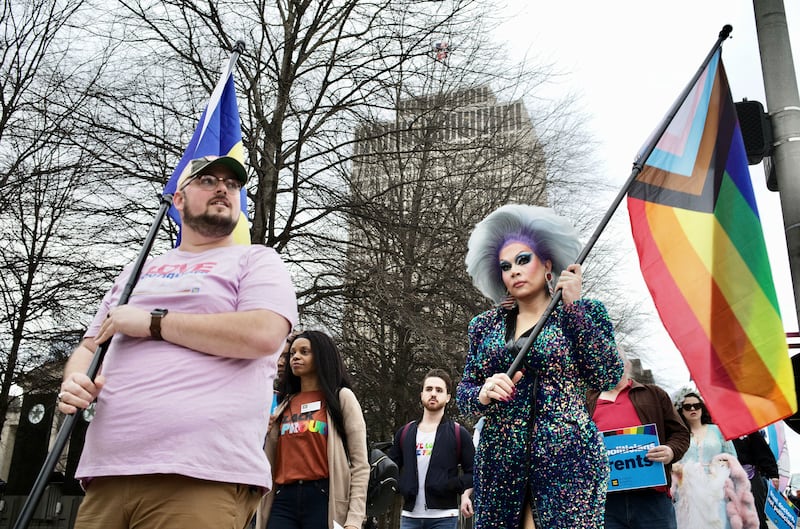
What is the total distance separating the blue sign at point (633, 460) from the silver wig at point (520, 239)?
1.84 metres

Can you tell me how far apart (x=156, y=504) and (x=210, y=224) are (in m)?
1.10

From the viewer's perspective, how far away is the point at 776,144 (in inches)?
228

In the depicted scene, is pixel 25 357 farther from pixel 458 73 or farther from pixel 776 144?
pixel 776 144

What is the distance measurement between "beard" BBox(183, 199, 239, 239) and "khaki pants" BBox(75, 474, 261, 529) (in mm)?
992

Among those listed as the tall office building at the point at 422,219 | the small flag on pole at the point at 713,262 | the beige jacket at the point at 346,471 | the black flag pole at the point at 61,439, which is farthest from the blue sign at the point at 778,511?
the black flag pole at the point at 61,439

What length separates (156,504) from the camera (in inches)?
95.2

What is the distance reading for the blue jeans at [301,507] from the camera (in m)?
4.77

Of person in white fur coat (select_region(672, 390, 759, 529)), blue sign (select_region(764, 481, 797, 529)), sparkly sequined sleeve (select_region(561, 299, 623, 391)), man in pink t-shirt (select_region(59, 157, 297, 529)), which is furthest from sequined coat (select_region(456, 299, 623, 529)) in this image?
blue sign (select_region(764, 481, 797, 529))

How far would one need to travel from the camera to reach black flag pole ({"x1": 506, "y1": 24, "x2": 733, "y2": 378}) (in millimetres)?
3283

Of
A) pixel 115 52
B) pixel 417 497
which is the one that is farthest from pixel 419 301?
pixel 115 52

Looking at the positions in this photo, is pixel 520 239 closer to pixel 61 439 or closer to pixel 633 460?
pixel 633 460

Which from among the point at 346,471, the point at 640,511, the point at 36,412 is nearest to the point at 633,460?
the point at 640,511

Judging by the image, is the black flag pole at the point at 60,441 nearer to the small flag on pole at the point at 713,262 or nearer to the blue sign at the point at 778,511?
the small flag on pole at the point at 713,262

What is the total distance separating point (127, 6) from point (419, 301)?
5.90m
